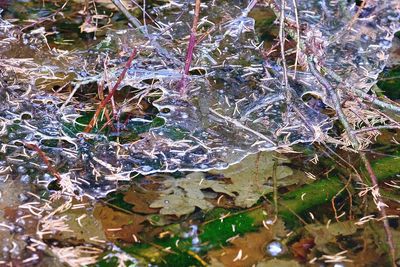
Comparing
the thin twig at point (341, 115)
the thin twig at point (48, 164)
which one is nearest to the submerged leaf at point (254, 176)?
the thin twig at point (341, 115)

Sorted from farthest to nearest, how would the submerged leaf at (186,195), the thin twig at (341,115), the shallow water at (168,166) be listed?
the thin twig at (341,115) < the submerged leaf at (186,195) < the shallow water at (168,166)

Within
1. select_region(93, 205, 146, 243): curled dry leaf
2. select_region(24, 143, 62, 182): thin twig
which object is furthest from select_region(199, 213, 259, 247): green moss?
select_region(24, 143, 62, 182): thin twig

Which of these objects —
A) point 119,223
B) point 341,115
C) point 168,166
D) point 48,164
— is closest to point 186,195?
point 168,166

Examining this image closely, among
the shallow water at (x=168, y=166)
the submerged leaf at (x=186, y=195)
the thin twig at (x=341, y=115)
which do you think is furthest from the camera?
the thin twig at (x=341, y=115)

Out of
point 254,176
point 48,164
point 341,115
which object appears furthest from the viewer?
point 341,115

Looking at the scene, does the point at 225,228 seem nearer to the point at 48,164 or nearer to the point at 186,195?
the point at 186,195

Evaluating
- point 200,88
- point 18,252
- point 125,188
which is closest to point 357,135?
point 200,88

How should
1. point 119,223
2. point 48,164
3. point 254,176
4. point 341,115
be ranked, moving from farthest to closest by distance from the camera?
1. point 341,115
2. point 254,176
3. point 48,164
4. point 119,223

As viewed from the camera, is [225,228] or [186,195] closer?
[225,228]

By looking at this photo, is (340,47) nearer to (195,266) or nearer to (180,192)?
(180,192)

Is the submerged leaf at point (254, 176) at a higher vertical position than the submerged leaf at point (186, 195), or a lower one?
higher

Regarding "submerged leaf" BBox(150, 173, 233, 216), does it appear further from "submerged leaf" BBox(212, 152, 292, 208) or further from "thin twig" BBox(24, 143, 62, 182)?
"thin twig" BBox(24, 143, 62, 182)

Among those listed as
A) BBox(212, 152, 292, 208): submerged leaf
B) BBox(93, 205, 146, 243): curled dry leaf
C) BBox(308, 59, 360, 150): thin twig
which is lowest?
BBox(93, 205, 146, 243): curled dry leaf

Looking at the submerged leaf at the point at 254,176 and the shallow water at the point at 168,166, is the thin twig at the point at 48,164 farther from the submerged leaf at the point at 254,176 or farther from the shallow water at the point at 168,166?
the submerged leaf at the point at 254,176
